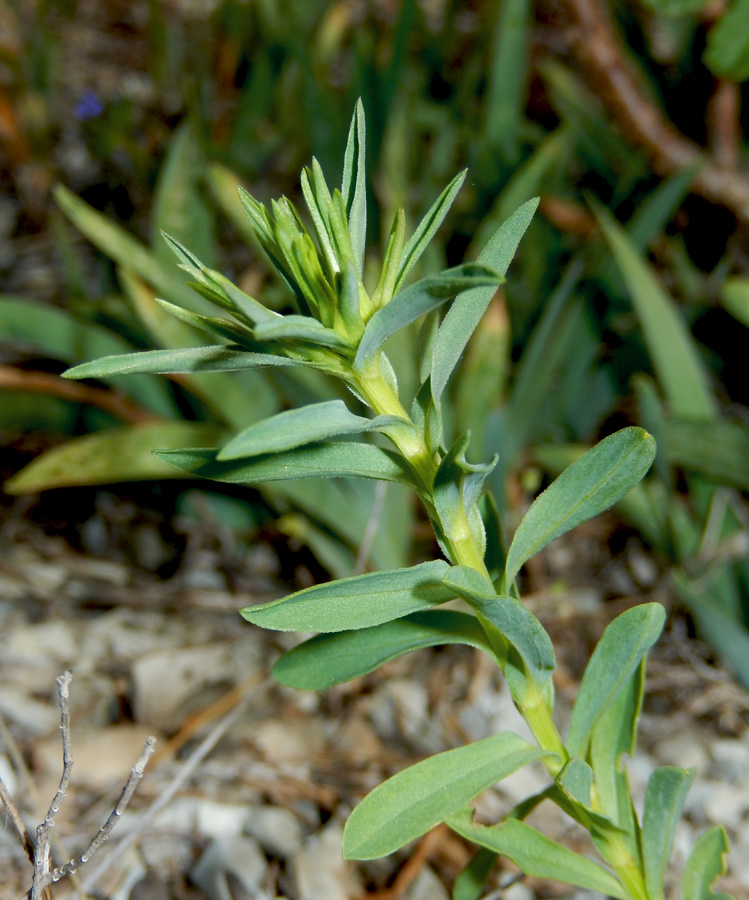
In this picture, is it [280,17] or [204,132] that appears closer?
[204,132]

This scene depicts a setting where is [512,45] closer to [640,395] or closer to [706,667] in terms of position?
[640,395]

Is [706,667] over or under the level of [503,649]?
under

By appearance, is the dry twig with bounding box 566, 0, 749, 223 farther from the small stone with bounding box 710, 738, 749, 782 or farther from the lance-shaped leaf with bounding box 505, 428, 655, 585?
the lance-shaped leaf with bounding box 505, 428, 655, 585

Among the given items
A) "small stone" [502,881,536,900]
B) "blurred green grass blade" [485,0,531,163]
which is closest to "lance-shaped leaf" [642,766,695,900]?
"small stone" [502,881,536,900]

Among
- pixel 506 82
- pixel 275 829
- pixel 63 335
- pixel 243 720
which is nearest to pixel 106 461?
pixel 63 335

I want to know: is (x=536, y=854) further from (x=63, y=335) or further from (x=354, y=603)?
(x=63, y=335)

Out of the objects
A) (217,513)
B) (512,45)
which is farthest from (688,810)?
(512,45)
